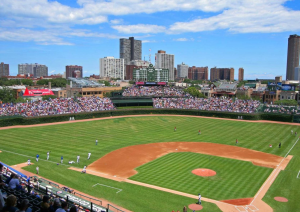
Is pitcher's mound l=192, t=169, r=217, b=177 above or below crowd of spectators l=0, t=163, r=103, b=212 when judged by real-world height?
below

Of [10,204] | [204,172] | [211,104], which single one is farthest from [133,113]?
[10,204]

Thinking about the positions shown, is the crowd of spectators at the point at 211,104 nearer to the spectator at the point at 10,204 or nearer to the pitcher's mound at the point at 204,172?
the pitcher's mound at the point at 204,172

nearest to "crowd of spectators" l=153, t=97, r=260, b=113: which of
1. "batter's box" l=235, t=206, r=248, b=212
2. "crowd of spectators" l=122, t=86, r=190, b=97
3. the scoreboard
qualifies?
"crowd of spectators" l=122, t=86, r=190, b=97

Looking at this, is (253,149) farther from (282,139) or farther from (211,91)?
(211,91)

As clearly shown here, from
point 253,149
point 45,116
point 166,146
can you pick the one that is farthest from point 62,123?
point 253,149

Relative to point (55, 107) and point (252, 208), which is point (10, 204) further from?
point (55, 107)

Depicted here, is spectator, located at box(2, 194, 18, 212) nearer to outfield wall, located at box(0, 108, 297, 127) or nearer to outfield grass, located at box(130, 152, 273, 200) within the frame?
outfield grass, located at box(130, 152, 273, 200)
